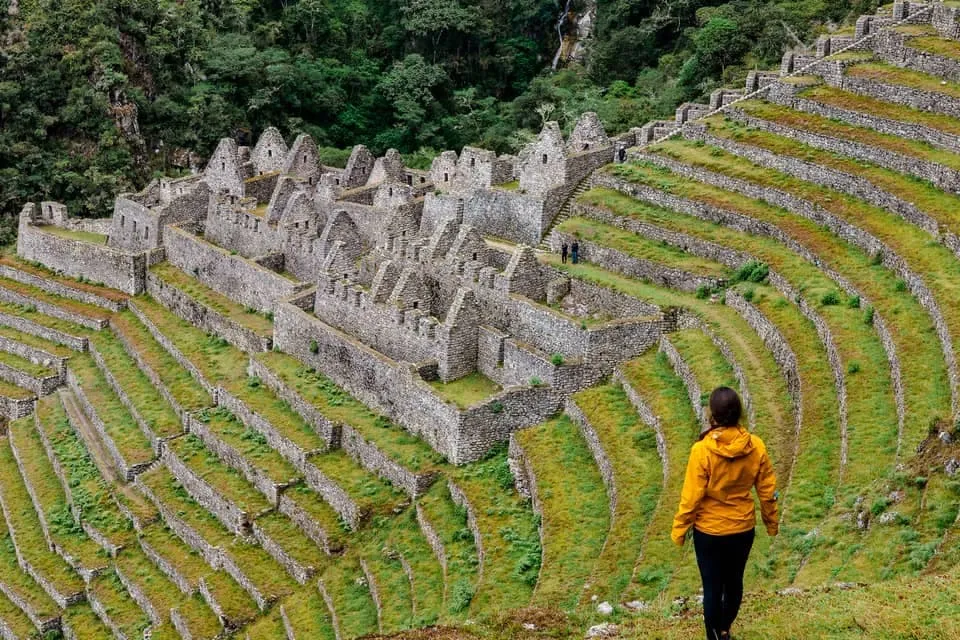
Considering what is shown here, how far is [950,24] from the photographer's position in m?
42.8

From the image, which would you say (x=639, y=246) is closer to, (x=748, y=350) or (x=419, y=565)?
(x=748, y=350)

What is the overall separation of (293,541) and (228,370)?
28.2 feet

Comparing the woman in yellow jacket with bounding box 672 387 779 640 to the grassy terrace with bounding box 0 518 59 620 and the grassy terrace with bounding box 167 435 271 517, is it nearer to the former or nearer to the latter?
the grassy terrace with bounding box 167 435 271 517

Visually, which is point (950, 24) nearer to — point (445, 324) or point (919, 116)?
point (919, 116)

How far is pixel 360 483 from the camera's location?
33188 mm

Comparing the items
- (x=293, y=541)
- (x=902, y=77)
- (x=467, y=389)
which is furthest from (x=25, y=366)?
(x=902, y=77)

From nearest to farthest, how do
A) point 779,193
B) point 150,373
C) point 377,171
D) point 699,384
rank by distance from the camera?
point 699,384, point 779,193, point 150,373, point 377,171

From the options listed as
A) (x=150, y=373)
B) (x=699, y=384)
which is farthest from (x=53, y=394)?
(x=699, y=384)

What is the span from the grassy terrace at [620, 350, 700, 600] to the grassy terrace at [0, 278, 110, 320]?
2074 cm

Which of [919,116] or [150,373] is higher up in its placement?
[919,116]

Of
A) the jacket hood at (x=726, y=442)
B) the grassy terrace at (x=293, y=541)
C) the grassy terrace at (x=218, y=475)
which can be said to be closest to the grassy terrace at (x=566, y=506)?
the grassy terrace at (x=293, y=541)

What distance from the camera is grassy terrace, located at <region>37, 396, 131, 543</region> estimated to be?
36.6 meters

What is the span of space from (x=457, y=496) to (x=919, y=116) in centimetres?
1650

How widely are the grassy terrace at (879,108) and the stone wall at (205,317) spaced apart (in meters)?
17.0
